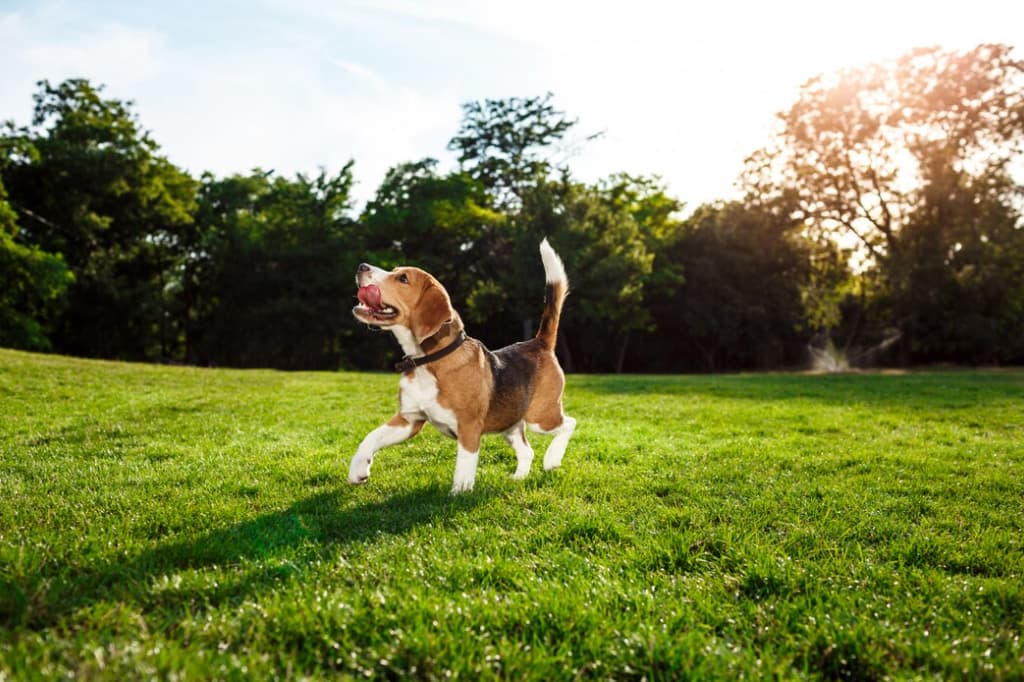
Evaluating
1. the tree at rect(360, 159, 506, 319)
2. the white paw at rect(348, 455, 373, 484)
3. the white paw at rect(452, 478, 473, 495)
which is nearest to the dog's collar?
the white paw at rect(348, 455, 373, 484)

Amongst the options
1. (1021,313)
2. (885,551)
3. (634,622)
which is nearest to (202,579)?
(634,622)

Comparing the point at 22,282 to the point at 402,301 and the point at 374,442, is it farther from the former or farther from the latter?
the point at 402,301

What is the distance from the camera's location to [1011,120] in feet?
104

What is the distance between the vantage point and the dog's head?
16.3ft

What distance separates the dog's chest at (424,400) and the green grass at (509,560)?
0.59 metres

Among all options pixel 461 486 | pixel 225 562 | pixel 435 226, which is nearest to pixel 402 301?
pixel 461 486

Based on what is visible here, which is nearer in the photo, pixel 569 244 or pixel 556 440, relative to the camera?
pixel 556 440

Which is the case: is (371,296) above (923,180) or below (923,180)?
below

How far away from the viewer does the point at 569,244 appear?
98.5 ft

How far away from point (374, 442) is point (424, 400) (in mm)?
573

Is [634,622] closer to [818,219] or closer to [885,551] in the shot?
[885,551]

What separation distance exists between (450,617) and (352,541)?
1.24 meters

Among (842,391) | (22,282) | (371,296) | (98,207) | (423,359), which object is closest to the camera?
(371,296)

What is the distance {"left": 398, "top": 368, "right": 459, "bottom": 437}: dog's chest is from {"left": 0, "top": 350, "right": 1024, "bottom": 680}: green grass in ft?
1.95
